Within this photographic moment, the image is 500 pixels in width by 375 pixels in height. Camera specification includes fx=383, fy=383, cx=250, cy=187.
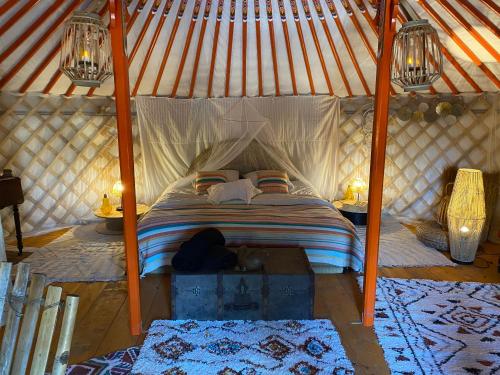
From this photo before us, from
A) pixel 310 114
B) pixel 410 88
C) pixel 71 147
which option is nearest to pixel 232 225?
pixel 410 88

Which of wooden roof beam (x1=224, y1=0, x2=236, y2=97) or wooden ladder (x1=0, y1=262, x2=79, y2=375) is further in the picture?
wooden roof beam (x1=224, y1=0, x2=236, y2=97)

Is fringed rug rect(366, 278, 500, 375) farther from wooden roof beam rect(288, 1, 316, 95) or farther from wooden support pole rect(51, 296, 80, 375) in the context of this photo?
wooden roof beam rect(288, 1, 316, 95)

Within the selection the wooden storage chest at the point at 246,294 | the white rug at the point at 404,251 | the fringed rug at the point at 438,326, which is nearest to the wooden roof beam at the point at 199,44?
the wooden storage chest at the point at 246,294

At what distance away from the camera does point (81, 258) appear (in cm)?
329

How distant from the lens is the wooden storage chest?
7.33 feet

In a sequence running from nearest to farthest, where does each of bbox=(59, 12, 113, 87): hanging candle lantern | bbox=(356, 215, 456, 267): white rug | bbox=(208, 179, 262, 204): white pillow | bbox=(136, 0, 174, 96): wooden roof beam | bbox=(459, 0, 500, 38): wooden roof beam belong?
bbox=(59, 12, 113, 87): hanging candle lantern, bbox=(459, 0, 500, 38): wooden roof beam, bbox=(136, 0, 174, 96): wooden roof beam, bbox=(356, 215, 456, 267): white rug, bbox=(208, 179, 262, 204): white pillow

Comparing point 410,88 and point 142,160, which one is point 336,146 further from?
point 410,88

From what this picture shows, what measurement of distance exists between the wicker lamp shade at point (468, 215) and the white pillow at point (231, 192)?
177 centimetres

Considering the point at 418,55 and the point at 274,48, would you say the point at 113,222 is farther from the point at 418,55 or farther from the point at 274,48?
the point at 418,55

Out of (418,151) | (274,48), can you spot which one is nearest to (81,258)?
(274,48)

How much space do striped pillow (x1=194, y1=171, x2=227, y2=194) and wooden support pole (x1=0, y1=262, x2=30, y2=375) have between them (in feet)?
9.43

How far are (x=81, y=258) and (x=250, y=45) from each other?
244 centimetres

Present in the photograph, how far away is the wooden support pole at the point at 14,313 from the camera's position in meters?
0.97

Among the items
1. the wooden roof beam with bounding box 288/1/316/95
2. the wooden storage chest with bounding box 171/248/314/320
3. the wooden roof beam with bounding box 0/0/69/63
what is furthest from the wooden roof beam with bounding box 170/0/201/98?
the wooden storage chest with bounding box 171/248/314/320
